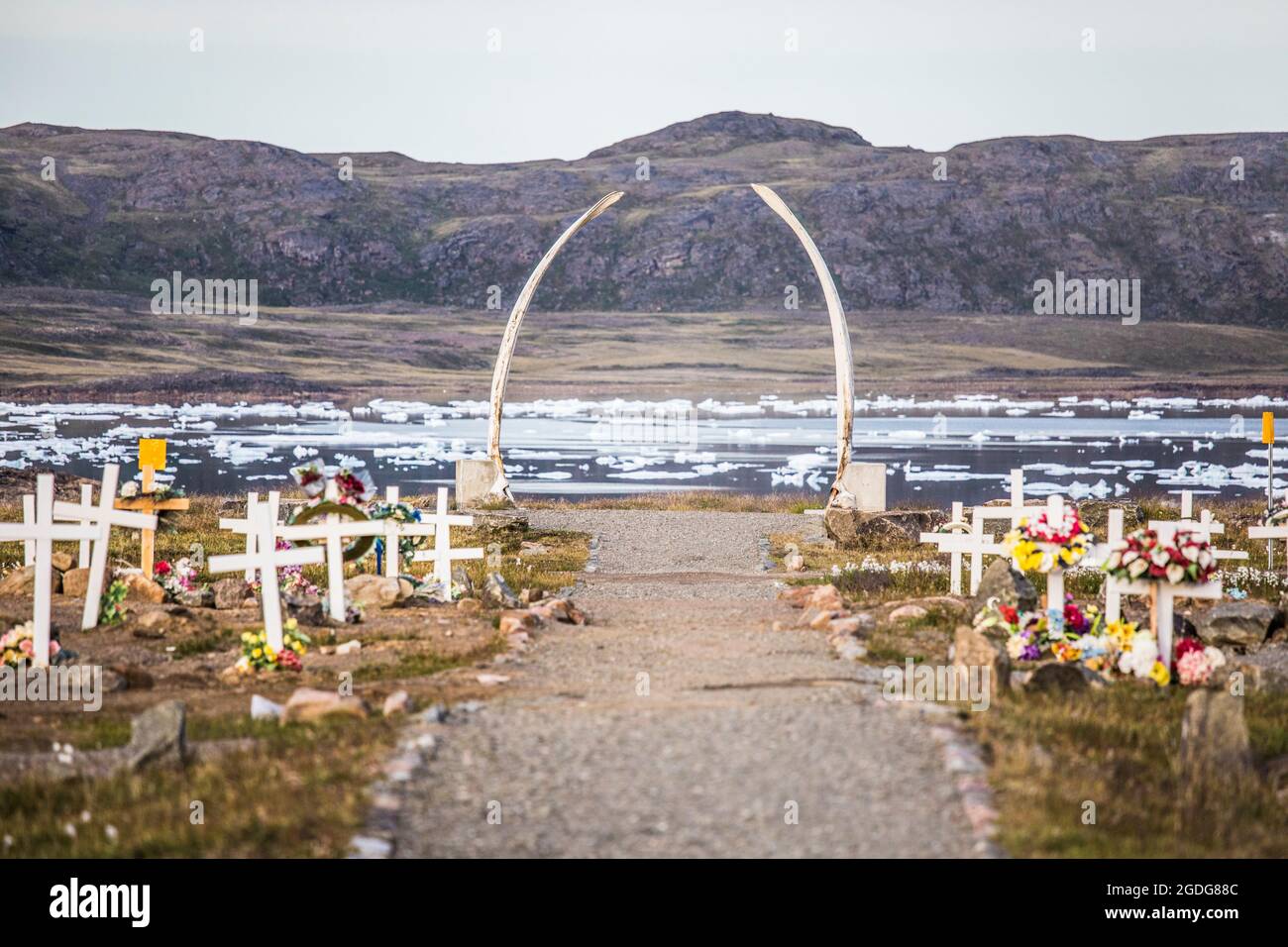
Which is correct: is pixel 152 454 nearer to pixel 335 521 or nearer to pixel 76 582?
pixel 76 582

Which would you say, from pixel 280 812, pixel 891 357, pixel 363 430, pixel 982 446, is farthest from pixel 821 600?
pixel 891 357

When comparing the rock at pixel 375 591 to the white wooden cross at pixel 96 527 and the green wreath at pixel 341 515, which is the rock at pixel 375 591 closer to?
the green wreath at pixel 341 515

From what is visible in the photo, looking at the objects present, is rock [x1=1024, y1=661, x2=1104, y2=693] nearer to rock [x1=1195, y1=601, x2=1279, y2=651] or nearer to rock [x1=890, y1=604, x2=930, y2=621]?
rock [x1=890, y1=604, x2=930, y2=621]

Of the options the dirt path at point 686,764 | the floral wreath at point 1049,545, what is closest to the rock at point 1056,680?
the dirt path at point 686,764

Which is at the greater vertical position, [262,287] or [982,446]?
[262,287]

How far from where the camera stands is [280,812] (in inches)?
301

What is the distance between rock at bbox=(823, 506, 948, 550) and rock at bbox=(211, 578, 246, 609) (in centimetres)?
984

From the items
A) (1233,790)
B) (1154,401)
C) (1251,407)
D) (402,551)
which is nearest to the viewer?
(1233,790)

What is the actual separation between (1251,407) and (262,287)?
11981 cm

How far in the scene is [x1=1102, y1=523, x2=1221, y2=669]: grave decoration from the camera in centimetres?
1166

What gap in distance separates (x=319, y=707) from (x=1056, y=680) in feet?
17.1

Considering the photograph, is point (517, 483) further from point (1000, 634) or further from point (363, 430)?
point (1000, 634)

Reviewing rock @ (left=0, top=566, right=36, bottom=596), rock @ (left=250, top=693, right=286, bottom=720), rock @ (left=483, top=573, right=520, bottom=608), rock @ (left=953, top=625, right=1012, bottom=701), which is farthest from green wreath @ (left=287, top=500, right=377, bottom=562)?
rock @ (left=953, top=625, right=1012, bottom=701)

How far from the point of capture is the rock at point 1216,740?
8.84m
